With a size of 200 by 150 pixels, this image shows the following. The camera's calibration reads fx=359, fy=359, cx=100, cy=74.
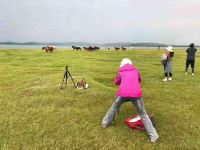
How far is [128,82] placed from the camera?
47.9ft

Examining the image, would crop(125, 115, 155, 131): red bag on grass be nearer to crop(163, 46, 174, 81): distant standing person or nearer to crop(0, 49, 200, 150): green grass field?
crop(0, 49, 200, 150): green grass field

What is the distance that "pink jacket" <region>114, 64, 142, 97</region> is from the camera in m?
14.4

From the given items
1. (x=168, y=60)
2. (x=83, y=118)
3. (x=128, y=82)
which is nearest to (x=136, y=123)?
(x=128, y=82)

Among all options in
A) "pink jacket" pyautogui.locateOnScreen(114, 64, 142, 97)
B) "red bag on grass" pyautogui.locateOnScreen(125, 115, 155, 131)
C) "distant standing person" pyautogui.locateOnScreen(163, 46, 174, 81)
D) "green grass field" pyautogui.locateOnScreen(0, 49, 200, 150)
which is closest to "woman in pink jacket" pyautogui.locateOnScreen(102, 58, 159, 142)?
"pink jacket" pyautogui.locateOnScreen(114, 64, 142, 97)

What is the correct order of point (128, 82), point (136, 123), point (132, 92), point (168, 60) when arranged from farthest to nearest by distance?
point (168, 60) → point (136, 123) → point (128, 82) → point (132, 92)

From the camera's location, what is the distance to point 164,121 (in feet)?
56.2

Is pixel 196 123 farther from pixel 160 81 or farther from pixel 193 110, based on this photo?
pixel 160 81

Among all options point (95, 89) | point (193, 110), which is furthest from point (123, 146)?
point (95, 89)

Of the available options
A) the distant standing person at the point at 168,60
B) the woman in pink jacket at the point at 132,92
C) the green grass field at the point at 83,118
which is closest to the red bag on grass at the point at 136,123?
the green grass field at the point at 83,118

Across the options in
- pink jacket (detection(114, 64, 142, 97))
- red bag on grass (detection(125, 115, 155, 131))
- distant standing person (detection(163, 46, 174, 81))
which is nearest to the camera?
pink jacket (detection(114, 64, 142, 97))

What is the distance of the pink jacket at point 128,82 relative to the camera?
1442cm

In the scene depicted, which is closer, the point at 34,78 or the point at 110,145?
the point at 110,145

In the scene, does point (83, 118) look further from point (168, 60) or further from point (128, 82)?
point (168, 60)

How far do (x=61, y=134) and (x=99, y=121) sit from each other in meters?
2.22
